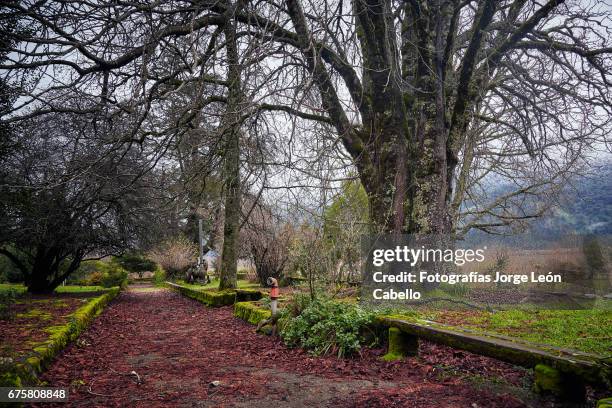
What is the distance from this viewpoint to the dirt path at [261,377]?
11.2 ft

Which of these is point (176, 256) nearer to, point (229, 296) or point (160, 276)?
point (160, 276)

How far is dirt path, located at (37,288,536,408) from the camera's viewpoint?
3.42 metres

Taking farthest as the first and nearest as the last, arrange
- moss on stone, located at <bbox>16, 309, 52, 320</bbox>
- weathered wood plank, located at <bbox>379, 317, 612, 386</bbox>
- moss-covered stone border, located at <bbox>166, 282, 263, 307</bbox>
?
moss-covered stone border, located at <bbox>166, 282, 263, 307</bbox>, moss on stone, located at <bbox>16, 309, 52, 320</bbox>, weathered wood plank, located at <bbox>379, 317, 612, 386</bbox>

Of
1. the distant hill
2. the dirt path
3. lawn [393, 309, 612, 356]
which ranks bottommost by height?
the dirt path

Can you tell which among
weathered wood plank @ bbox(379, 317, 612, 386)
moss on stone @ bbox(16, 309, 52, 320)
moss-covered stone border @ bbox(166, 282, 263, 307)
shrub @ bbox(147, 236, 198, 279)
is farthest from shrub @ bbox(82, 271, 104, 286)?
weathered wood plank @ bbox(379, 317, 612, 386)

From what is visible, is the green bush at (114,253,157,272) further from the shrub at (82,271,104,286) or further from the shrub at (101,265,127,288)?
the shrub at (82,271,104,286)

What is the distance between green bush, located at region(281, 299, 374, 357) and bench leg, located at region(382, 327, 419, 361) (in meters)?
0.42

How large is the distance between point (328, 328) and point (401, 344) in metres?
1.04

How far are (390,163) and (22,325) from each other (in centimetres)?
639

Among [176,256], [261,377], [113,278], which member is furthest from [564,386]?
[176,256]

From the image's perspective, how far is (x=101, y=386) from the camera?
3930 mm

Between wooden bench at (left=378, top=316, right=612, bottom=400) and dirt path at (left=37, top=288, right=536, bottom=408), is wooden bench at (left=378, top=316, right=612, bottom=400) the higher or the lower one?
the higher one

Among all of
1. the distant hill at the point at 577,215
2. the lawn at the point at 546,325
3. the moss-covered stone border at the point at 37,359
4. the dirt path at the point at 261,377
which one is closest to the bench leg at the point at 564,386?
the dirt path at the point at 261,377

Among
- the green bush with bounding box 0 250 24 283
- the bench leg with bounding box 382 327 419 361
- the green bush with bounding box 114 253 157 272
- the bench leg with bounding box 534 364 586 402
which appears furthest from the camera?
the green bush with bounding box 114 253 157 272
